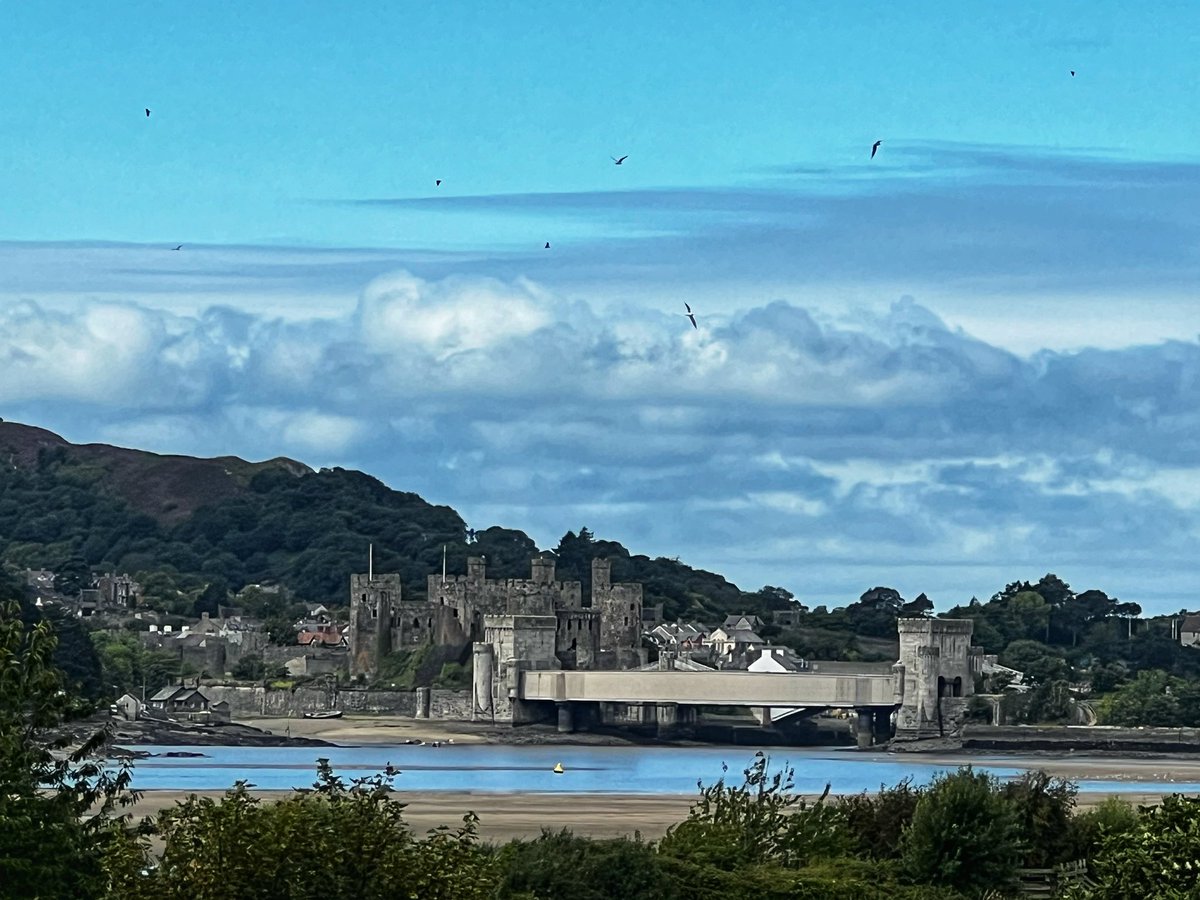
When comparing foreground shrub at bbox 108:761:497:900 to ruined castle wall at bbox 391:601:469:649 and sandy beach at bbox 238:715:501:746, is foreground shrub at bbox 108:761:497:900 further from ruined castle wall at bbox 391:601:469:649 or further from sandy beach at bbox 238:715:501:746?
ruined castle wall at bbox 391:601:469:649

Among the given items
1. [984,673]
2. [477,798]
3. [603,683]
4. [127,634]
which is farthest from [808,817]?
[127,634]

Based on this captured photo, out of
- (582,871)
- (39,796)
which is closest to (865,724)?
(582,871)

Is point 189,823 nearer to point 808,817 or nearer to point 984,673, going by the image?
point 808,817

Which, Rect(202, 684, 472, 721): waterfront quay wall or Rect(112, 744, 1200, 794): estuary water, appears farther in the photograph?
Rect(202, 684, 472, 721): waterfront quay wall

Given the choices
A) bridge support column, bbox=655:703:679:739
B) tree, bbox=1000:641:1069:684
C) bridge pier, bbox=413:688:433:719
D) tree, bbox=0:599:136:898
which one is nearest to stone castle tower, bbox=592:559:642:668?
bridge pier, bbox=413:688:433:719

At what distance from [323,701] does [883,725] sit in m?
25.6

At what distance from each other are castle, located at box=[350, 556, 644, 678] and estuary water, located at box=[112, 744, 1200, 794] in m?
23.9

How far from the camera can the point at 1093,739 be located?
319 feet

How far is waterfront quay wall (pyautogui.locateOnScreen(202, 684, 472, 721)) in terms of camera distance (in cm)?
11950

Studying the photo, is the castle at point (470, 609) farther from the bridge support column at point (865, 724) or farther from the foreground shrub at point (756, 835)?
the foreground shrub at point (756, 835)

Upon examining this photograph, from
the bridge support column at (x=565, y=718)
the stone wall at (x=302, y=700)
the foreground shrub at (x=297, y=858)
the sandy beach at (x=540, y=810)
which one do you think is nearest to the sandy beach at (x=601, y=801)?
the sandy beach at (x=540, y=810)

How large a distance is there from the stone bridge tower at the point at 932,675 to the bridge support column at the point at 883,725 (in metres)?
0.70

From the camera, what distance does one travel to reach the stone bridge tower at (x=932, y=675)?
110m

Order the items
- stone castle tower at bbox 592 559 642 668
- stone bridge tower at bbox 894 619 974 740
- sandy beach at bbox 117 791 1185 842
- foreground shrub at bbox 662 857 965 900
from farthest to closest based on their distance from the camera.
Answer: stone castle tower at bbox 592 559 642 668, stone bridge tower at bbox 894 619 974 740, sandy beach at bbox 117 791 1185 842, foreground shrub at bbox 662 857 965 900
